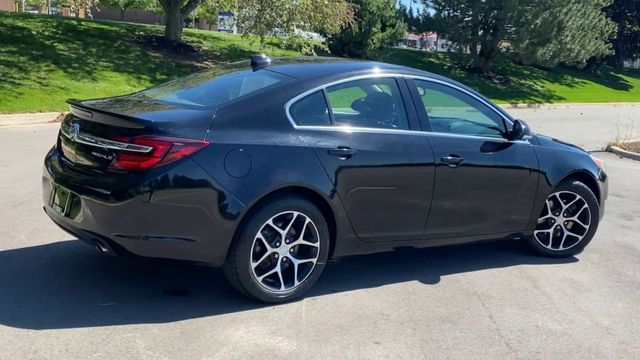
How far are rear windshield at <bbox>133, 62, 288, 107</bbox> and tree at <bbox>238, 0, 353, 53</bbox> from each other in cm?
1620

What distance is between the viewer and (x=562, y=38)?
32.7m

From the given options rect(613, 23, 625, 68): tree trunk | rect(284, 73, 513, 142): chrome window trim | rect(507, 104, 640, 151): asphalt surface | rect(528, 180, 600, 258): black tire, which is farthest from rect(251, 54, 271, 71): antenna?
rect(613, 23, 625, 68): tree trunk

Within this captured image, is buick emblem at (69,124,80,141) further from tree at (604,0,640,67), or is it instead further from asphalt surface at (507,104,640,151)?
tree at (604,0,640,67)

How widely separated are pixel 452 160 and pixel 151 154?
92.2 inches

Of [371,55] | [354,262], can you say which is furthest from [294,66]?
[371,55]

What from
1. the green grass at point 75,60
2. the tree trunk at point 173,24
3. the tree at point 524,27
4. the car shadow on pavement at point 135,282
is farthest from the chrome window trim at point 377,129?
the tree at point 524,27

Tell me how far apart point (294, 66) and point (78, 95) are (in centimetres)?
1365

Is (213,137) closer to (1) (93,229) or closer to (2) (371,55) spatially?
(1) (93,229)

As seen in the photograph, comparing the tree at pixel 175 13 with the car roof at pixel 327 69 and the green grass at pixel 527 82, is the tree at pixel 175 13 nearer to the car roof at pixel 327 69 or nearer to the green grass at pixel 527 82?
the green grass at pixel 527 82

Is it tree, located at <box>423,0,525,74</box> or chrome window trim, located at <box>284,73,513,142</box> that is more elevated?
tree, located at <box>423,0,525,74</box>

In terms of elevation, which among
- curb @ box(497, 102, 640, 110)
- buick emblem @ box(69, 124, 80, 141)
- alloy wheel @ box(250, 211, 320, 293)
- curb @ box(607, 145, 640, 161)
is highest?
buick emblem @ box(69, 124, 80, 141)

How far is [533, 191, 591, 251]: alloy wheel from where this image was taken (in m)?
6.19

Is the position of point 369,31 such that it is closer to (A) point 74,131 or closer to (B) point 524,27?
(B) point 524,27

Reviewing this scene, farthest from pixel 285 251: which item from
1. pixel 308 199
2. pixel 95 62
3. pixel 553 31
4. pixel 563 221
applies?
pixel 553 31
